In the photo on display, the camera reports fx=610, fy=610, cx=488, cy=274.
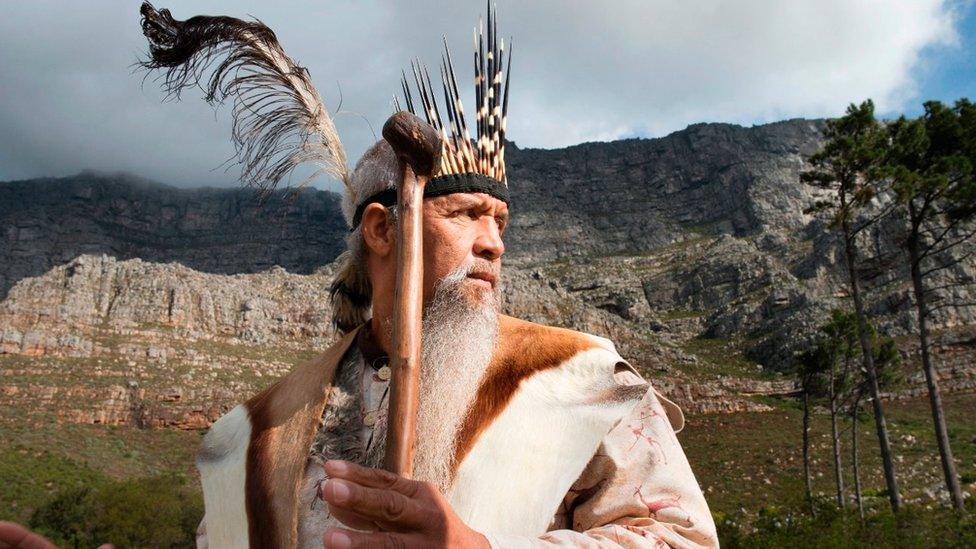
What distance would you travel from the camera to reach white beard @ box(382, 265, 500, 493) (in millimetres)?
1512

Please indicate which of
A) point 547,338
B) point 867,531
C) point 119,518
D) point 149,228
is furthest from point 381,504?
point 149,228

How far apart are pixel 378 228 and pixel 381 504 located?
105 cm

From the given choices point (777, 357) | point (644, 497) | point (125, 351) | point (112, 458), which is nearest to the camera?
point (644, 497)

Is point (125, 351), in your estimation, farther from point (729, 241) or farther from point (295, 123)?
point (729, 241)

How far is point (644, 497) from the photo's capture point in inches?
53.7

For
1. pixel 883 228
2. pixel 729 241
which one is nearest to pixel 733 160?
pixel 729 241

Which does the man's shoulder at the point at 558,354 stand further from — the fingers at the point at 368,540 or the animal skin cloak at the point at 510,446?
the fingers at the point at 368,540

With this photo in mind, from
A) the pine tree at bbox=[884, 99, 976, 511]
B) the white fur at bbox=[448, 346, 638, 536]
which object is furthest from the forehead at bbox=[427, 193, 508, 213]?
the pine tree at bbox=[884, 99, 976, 511]

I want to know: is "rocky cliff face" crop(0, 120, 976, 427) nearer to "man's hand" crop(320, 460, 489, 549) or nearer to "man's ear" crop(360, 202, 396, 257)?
"man's ear" crop(360, 202, 396, 257)

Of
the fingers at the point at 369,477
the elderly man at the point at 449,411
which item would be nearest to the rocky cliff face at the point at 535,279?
the elderly man at the point at 449,411

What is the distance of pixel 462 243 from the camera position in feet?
5.64

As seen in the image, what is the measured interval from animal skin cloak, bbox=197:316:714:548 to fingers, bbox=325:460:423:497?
23 centimetres

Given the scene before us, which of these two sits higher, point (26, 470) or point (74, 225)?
point (74, 225)

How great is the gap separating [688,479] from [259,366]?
57166mm
